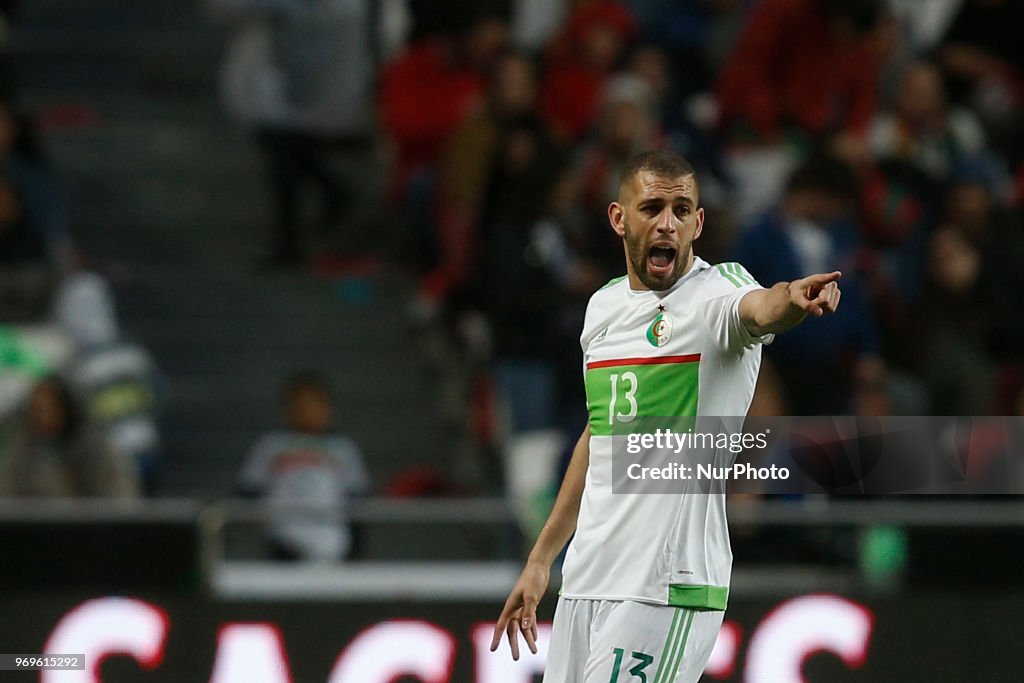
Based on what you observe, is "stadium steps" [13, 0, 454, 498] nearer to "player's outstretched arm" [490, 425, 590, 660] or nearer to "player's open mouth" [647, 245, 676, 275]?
"player's outstretched arm" [490, 425, 590, 660]

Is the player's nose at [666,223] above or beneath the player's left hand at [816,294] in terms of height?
above

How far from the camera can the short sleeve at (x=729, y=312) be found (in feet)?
13.9

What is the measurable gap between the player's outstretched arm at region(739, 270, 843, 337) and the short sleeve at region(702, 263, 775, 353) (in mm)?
40

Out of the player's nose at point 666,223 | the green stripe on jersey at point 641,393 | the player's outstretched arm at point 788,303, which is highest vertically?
the player's nose at point 666,223

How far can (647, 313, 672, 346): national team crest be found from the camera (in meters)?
4.40

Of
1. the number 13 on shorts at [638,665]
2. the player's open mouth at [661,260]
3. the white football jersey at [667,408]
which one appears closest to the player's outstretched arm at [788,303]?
the white football jersey at [667,408]

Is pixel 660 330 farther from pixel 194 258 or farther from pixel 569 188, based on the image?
pixel 194 258

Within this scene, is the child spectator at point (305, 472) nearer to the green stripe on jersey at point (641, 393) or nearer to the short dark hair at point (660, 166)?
the green stripe on jersey at point (641, 393)

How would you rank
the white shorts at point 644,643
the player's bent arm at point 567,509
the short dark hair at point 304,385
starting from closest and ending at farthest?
the white shorts at point 644,643
the player's bent arm at point 567,509
the short dark hair at point 304,385

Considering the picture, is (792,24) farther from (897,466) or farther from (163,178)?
(897,466)

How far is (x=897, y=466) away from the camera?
22.5ft

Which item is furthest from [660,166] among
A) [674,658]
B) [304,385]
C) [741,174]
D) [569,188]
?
[741,174]

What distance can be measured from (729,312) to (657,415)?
33cm

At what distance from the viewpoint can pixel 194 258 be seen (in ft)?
36.4
